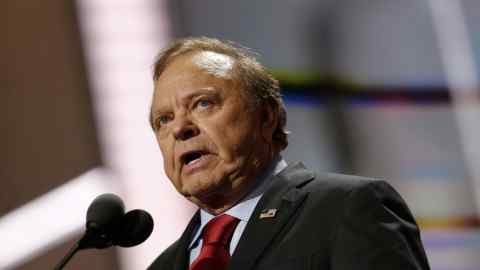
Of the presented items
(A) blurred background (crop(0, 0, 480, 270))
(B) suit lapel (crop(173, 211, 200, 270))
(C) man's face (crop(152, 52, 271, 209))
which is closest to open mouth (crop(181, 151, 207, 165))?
(C) man's face (crop(152, 52, 271, 209))

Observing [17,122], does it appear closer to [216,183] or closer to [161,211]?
[161,211]

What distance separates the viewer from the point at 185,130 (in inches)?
76.9

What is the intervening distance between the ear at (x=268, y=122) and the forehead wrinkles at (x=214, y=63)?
0.43 feet

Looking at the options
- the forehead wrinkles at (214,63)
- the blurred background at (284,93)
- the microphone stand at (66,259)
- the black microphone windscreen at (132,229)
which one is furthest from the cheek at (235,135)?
the blurred background at (284,93)

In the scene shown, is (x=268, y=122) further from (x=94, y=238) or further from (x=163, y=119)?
(x=94, y=238)

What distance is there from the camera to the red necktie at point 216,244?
188cm

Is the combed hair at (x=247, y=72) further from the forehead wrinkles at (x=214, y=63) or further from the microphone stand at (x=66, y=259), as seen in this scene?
the microphone stand at (x=66, y=259)

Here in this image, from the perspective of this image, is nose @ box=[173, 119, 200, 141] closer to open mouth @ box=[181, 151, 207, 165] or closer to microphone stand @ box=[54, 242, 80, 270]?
open mouth @ box=[181, 151, 207, 165]

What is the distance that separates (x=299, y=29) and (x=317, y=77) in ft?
0.64

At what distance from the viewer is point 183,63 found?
203cm

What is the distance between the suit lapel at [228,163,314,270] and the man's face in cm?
7

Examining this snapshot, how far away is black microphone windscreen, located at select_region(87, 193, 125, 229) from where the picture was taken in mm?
1821

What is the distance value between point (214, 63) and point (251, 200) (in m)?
0.30

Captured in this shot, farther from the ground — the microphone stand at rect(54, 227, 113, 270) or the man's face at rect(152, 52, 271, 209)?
the man's face at rect(152, 52, 271, 209)
